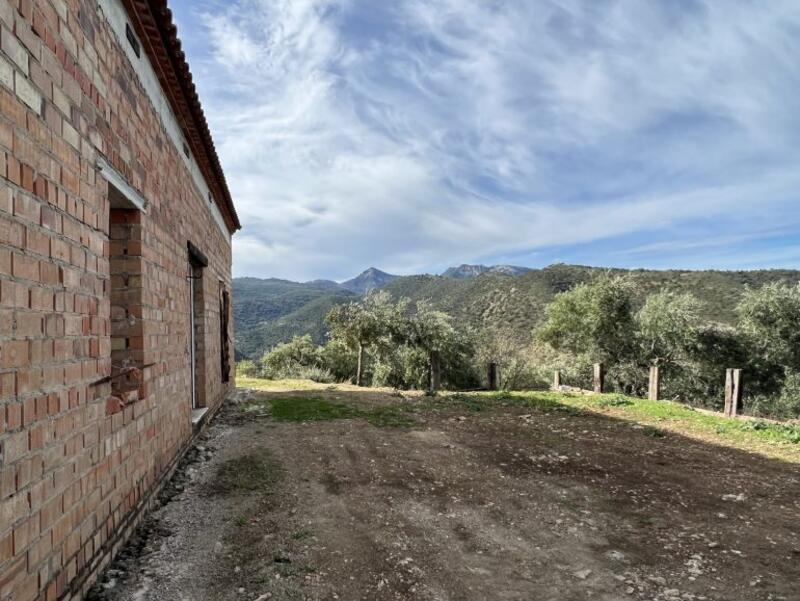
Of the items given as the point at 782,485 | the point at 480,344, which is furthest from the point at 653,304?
the point at 782,485

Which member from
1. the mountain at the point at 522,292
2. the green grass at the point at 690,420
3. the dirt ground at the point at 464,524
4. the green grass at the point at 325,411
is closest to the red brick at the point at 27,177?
the dirt ground at the point at 464,524

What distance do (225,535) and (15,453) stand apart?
2054mm

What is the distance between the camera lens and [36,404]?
2.21 m

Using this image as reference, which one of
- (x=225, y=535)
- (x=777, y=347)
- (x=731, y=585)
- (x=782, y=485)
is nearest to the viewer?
(x=731, y=585)

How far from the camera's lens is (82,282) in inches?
110

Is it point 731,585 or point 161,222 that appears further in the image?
point 161,222

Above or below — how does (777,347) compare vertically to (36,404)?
below

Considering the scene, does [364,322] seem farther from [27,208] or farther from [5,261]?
[5,261]

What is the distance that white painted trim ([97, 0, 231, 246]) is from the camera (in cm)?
345

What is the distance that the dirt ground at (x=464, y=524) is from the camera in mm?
3039

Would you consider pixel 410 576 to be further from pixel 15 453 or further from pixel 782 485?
pixel 782 485

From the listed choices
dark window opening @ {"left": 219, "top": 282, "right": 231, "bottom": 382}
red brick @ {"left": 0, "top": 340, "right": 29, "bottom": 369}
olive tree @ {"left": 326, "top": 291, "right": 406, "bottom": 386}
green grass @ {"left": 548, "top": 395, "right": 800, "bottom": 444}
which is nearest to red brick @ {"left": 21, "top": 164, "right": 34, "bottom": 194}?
red brick @ {"left": 0, "top": 340, "right": 29, "bottom": 369}

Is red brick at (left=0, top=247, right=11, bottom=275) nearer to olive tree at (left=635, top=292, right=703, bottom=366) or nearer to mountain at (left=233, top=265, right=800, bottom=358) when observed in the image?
mountain at (left=233, top=265, right=800, bottom=358)

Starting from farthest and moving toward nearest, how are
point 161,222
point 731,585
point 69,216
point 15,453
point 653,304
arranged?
point 653,304, point 161,222, point 731,585, point 69,216, point 15,453
